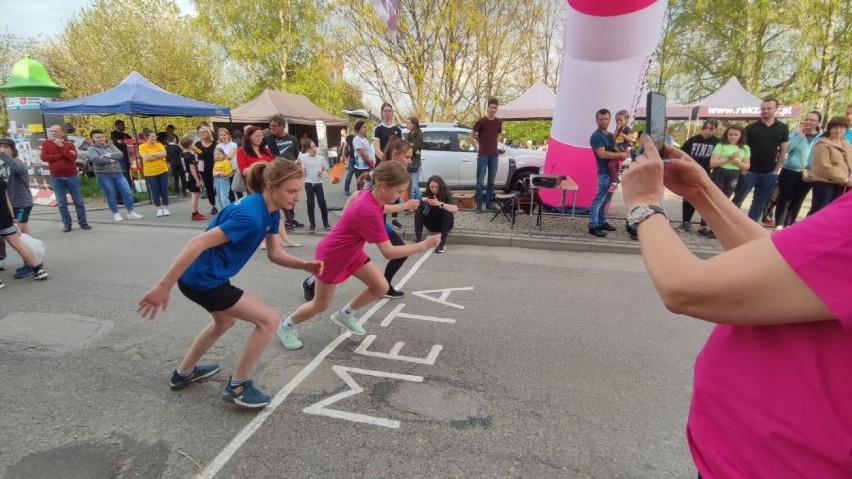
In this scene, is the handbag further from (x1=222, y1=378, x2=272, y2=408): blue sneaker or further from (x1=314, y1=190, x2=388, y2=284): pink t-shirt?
(x1=222, y1=378, x2=272, y2=408): blue sneaker

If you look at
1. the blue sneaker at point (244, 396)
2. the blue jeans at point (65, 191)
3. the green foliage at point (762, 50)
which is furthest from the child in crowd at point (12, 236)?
the green foliage at point (762, 50)

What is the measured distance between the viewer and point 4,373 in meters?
3.25

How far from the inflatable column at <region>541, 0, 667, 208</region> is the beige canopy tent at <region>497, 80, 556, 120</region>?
7224 millimetres

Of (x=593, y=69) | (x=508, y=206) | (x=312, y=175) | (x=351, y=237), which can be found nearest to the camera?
(x=351, y=237)

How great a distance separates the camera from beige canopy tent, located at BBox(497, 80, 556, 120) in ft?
49.7

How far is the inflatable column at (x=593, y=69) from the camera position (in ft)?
22.3

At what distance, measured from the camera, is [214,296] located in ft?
8.42

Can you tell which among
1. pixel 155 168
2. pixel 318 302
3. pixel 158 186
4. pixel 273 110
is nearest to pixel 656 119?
pixel 318 302

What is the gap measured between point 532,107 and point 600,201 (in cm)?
914

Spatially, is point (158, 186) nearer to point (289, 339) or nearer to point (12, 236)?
point (12, 236)

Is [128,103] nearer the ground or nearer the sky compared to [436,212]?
nearer the sky

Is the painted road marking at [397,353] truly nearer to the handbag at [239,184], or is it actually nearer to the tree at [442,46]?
the handbag at [239,184]

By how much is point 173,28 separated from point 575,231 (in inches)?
1050

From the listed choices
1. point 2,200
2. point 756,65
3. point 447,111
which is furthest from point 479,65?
point 2,200
